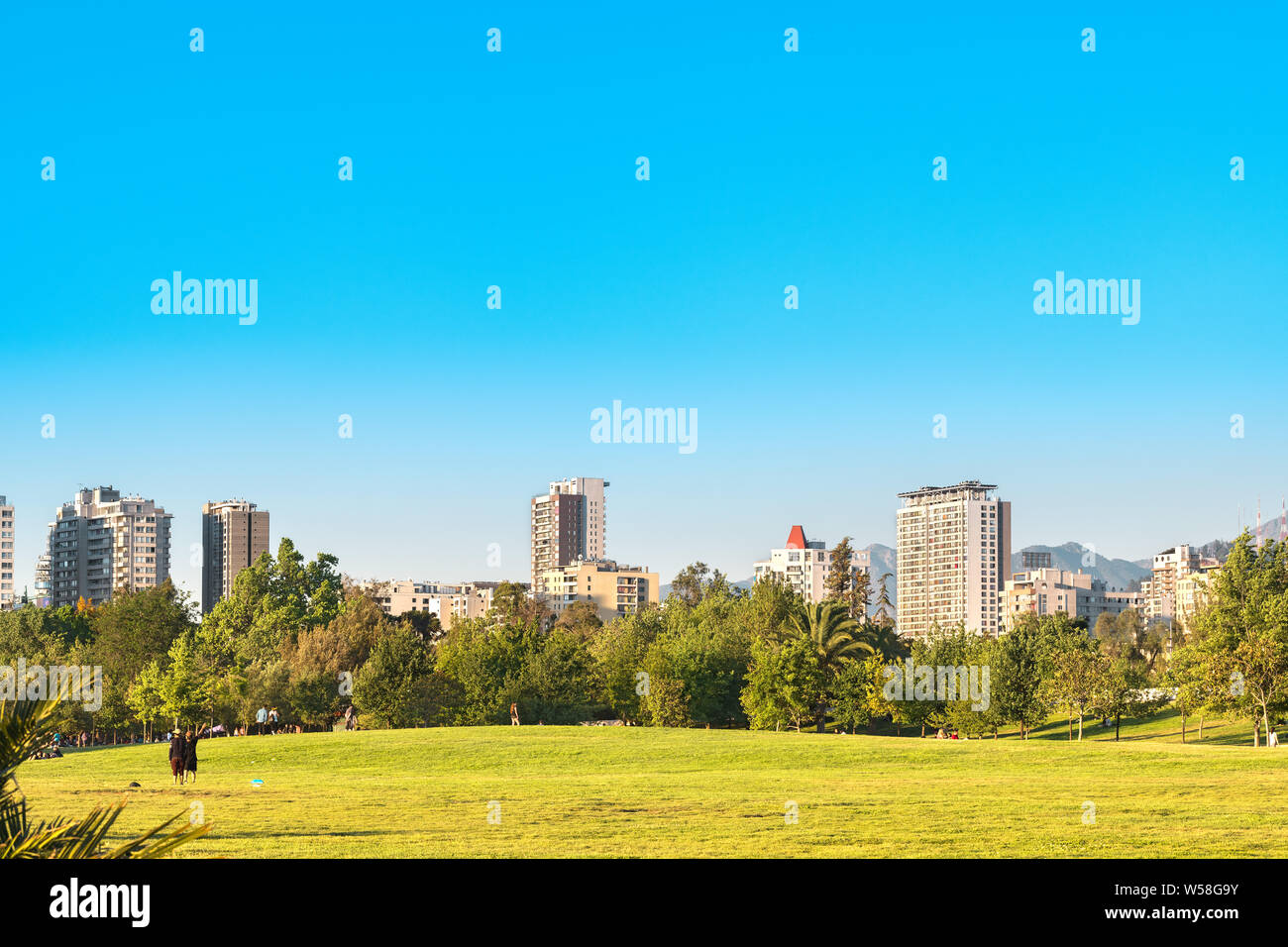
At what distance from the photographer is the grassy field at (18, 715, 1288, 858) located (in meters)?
20.1

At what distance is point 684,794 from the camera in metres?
29.7

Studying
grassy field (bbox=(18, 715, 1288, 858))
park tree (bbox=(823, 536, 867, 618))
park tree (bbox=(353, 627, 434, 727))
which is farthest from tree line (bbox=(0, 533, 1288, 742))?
park tree (bbox=(823, 536, 867, 618))

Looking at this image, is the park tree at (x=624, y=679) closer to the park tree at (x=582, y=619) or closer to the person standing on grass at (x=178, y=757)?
the park tree at (x=582, y=619)

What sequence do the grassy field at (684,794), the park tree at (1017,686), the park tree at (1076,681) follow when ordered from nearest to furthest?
1. the grassy field at (684,794)
2. the park tree at (1017,686)
3. the park tree at (1076,681)

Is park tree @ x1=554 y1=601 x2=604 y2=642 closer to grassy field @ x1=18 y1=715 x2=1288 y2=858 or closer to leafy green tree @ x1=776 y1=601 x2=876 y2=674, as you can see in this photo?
leafy green tree @ x1=776 y1=601 x2=876 y2=674

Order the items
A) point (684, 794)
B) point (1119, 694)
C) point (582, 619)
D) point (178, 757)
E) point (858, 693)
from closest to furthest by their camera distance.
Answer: point (684, 794)
point (178, 757)
point (858, 693)
point (1119, 694)
point (582, 619)

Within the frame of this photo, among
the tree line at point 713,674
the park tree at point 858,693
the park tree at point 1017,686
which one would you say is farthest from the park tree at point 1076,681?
the park tree at point 858,693

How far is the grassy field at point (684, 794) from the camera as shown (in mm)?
20062

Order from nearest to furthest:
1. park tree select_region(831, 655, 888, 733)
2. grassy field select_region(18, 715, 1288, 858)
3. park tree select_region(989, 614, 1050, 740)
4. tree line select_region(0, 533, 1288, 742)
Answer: grassy field select_region(18, 715, 1288, 858) < tree line select_region(0, 533, 1288, 742) < park tree select_region(989, 614, 1050, 740) < park tree select_region(831, 655, 888, 733)

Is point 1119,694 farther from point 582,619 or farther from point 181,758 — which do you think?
point 582,619

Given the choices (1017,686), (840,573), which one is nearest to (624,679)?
(1017,686)
